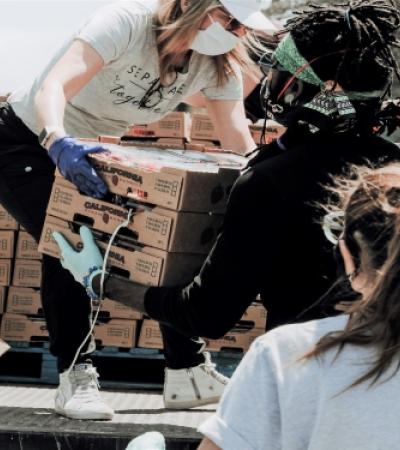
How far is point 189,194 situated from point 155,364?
2.16 metres

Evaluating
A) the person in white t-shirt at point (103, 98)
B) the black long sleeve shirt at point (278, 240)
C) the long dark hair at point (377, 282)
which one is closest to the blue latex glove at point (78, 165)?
the person in white t-shirt at point (103, 98)

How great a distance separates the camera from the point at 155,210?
3039mm

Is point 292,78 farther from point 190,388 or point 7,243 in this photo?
point 7,243

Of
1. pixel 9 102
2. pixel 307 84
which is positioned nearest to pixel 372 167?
pixel 307 84

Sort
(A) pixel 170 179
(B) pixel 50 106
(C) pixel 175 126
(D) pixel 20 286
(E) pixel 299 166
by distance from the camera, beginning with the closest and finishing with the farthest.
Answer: (E) pixel 299 166, (A) pixel 170 179, (B) pixel 50 106, (D) pixel 20 286, (C) pixel 175 126

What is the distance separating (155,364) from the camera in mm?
4977

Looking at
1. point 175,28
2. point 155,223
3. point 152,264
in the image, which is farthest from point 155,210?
point 175,28

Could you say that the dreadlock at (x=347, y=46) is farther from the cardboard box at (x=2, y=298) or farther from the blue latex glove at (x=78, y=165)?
the cardboard box at (x=2, y=298)

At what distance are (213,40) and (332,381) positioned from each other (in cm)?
205

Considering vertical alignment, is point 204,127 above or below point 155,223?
below

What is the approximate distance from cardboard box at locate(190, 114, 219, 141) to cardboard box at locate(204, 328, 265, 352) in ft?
3.56

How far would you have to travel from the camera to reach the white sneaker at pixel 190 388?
3691mm

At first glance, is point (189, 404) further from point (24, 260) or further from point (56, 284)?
point (24, 260)

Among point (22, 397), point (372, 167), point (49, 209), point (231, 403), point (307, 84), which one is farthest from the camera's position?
point (22, 397)
